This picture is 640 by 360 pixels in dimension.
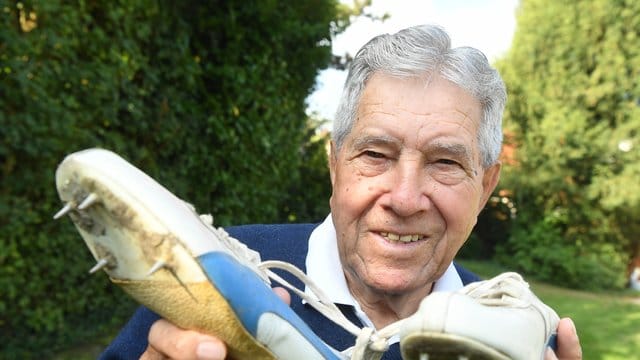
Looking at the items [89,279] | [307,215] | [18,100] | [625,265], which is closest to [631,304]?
[625,265]

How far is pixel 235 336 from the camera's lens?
1098 mm

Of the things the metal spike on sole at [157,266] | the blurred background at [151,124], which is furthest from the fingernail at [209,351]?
the blurred background at [151,124]

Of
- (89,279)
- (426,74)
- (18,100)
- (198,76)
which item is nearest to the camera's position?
(426,74)

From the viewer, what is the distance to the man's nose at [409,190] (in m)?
1.50

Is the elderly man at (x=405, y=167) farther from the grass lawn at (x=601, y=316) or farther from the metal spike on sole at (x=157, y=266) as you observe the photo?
the grass lawn at (x=601, y=316)

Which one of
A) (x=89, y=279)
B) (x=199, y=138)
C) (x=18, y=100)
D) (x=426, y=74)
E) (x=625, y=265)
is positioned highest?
(x=426, y=74)

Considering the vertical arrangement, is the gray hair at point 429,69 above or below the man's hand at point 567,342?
above

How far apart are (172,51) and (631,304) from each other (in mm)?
10131

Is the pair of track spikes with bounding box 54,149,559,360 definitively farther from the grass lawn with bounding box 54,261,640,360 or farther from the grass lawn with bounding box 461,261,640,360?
the grass lawn with bounding box 461,261,640,360

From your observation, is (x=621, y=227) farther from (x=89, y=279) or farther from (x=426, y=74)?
(x=426, y=74)

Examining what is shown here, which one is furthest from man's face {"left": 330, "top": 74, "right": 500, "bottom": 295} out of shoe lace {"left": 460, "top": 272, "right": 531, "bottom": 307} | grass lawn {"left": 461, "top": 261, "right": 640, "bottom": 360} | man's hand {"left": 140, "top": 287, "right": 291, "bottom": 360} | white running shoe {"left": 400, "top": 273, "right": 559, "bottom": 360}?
grass lawn {"left": 461, "top": 261, "right": 640, "bottom": 360}

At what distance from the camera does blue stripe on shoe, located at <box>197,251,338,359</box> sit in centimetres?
107

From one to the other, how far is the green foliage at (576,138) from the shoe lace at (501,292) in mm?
13031

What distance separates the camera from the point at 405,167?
4.94 feet
